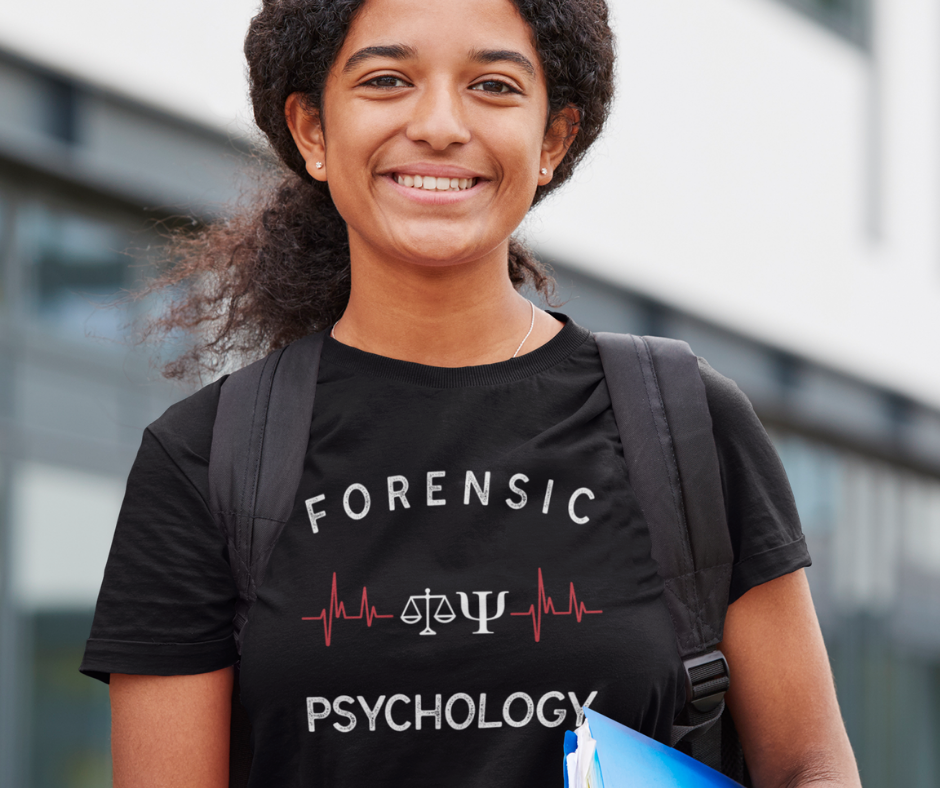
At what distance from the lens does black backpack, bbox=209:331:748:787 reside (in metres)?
1.59

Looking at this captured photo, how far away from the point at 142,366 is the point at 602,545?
3.93m

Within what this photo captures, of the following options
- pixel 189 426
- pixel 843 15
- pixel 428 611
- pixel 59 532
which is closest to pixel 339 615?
pixel 428 611

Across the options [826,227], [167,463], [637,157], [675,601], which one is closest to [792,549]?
[675,601]

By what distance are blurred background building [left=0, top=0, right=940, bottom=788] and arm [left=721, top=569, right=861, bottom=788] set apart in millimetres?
891

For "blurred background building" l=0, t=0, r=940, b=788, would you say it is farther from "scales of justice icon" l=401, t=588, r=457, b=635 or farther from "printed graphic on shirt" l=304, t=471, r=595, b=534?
"scales of justice icon" l=401, t=588, r=457, b=635

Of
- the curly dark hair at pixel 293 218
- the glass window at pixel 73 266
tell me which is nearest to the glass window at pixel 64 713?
the glass window at pixel 73 266

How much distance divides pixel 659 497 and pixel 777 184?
674cm

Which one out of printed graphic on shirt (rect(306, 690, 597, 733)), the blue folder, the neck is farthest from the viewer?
the neck

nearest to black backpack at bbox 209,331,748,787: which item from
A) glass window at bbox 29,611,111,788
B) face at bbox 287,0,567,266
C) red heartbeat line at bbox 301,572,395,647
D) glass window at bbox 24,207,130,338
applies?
red heartbeat line at bbox 301,572,395,647

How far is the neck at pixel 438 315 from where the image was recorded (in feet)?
5.73

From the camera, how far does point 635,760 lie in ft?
4.65

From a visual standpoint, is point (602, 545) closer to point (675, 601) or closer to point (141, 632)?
point (675, 601)

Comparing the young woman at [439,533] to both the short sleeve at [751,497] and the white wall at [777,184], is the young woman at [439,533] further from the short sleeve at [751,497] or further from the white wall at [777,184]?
the white wall at [777,184]

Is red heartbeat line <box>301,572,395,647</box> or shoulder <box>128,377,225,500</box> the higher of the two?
shoulder <box>128,377,225,500</box>
